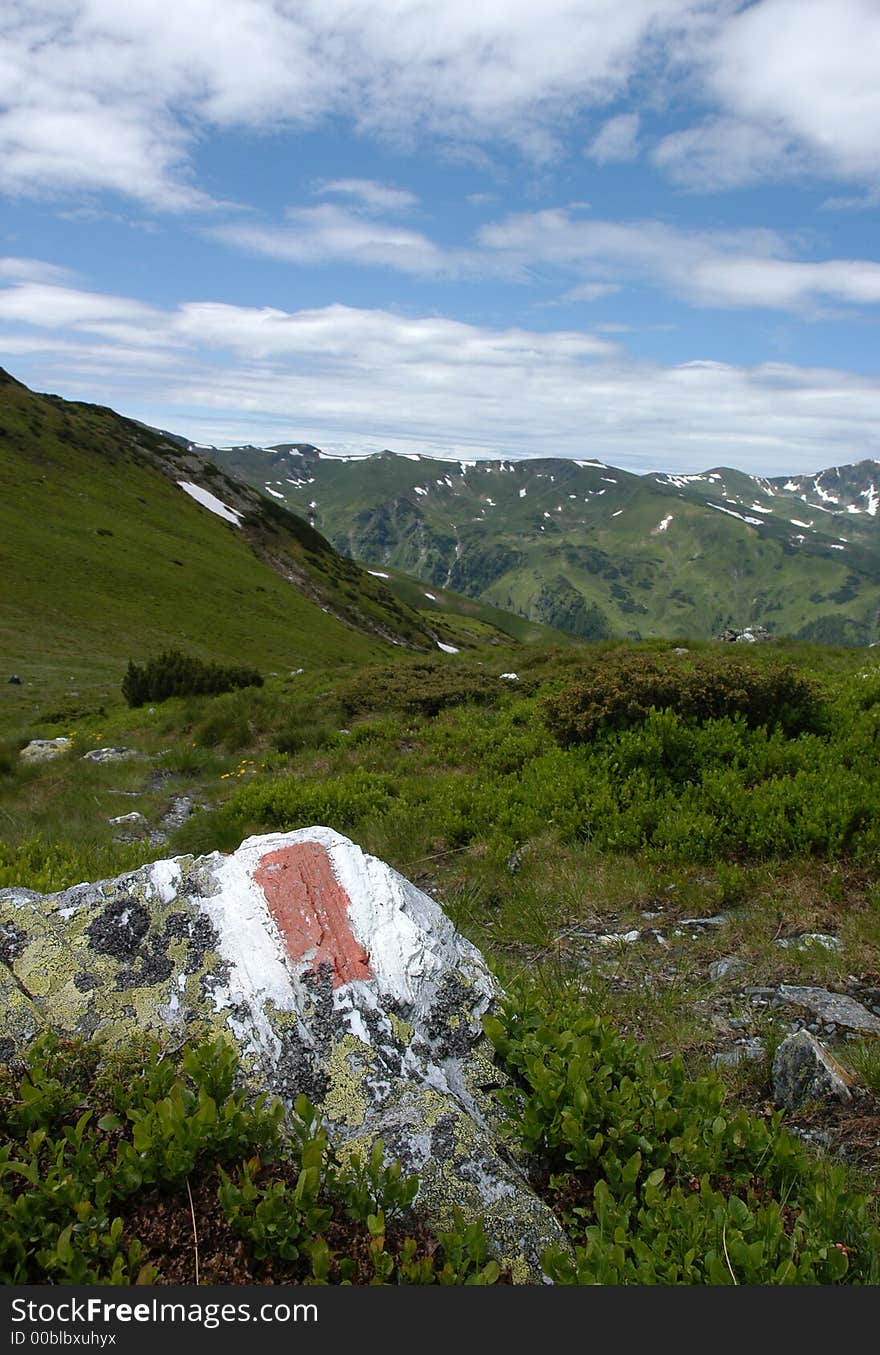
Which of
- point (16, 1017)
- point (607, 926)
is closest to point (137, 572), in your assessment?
point (607, 926)

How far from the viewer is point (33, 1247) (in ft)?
8.74

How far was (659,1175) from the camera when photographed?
3.13 metres

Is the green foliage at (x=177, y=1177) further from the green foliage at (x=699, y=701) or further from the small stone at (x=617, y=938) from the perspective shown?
the green foliage at (x=699, y=701)

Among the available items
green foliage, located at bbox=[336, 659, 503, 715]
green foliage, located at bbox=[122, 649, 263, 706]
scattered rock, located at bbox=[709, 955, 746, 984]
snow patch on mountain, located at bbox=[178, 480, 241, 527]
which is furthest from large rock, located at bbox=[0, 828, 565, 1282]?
snow patch on mountain, located at bbox=[178, 480, 241, 527]

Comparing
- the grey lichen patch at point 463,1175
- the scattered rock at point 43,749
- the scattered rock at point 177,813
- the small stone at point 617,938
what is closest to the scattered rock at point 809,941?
the small stone at point 617,938

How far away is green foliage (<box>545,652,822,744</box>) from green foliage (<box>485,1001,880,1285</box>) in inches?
254

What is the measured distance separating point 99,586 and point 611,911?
64.2 meters

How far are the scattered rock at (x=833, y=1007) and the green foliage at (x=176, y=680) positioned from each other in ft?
Result: 71.2

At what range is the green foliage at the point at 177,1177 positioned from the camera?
8.66 feet

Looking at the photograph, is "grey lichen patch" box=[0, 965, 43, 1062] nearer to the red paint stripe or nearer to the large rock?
the large rock

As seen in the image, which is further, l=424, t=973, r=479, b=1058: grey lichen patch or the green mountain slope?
the green mountain slope

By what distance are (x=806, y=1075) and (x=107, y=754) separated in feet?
55.6

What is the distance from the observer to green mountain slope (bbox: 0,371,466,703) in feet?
170

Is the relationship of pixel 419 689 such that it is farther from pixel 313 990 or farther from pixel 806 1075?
pixel 806 1075
